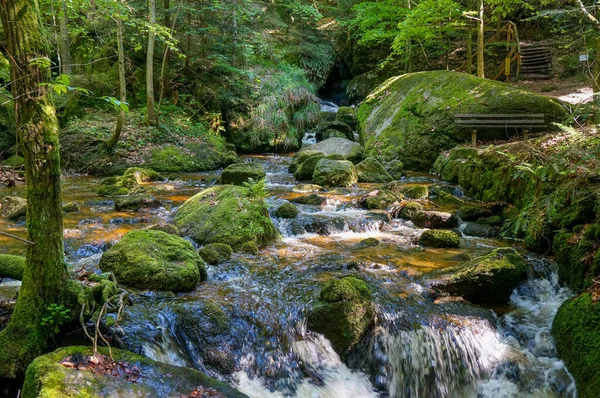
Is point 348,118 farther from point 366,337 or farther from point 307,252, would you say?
point 366,337

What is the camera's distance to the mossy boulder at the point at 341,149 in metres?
14.8

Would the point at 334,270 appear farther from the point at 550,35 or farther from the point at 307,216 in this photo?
the point at 550,35

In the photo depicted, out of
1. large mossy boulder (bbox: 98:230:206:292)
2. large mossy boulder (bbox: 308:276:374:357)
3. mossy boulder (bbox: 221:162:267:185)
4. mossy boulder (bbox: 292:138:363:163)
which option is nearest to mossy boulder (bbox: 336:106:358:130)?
mossy boulder (bbox: 292:138:363:163)

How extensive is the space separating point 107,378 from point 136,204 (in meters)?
6.41

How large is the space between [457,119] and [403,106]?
311cm

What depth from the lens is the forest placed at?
337 centimetres

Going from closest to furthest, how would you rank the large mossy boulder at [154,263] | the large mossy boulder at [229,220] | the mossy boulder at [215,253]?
the large mossy boulder at [154,263], the mossy boulder at [215,253], the large mossy boulder at [229,220]

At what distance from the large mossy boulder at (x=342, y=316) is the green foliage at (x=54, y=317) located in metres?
2.55

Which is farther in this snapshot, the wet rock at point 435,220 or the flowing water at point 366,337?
the wet rock at point 435,220

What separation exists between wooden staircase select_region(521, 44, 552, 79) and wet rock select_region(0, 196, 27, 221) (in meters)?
21.9

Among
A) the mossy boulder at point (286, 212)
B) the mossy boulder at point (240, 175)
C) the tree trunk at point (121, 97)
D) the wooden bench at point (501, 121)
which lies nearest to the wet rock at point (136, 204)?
the mossy boulder at point (240, 175)

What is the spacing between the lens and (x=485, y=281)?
567cm

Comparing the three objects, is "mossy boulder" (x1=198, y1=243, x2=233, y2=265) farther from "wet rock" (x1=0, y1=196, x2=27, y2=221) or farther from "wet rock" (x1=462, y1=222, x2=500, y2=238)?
"wet rock" (x1=462, y1=222, x2=500, y2=238)

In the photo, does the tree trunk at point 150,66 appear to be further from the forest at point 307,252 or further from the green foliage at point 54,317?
the green foliage at point 54,317
